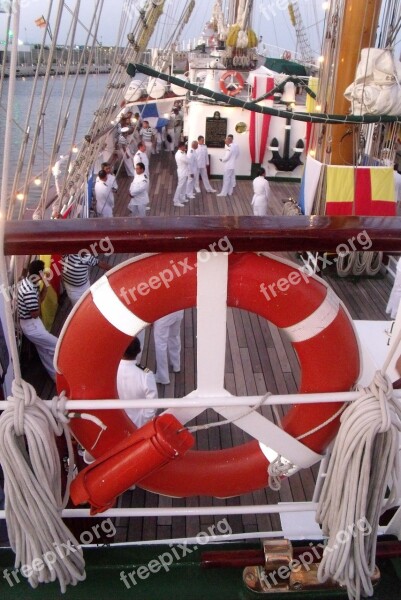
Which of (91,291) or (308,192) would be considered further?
(308,192)

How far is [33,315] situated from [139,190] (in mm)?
4192

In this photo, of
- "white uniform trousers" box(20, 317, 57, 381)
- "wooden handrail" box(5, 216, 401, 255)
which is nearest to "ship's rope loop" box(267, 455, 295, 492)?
"wooden handrail" box(5, 216, 401, 255)

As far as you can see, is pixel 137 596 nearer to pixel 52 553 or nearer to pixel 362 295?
pixel 52 553

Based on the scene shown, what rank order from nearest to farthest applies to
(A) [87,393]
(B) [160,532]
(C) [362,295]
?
1. (A) [87,393]
2. (B) [160,532]
3. (C) [362,295]

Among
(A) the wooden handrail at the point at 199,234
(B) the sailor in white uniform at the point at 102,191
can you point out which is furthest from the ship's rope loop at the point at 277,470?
(B) the sailor in white uniform at the point at 102,191

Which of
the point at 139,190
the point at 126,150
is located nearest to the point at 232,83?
the point at 126,150

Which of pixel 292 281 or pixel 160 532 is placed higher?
pixel 292 281

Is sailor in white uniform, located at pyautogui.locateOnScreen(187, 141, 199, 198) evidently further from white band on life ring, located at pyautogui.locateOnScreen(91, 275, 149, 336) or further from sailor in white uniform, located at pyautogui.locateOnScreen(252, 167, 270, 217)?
white band on life ring, located at pyautogui.locateOnScreen(91, 275, 149, 336)

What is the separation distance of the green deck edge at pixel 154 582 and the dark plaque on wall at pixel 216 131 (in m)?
9.97

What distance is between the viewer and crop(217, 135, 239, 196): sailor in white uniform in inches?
358

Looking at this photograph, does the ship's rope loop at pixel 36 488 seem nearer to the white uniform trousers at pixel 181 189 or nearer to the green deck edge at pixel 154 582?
the green deck edge at pixel 154 582

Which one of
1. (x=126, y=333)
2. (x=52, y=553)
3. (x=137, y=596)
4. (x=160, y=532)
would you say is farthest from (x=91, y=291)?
(x=160, y=532)

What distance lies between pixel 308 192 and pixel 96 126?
2.57m

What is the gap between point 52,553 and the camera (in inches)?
53.2
